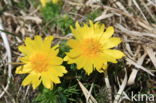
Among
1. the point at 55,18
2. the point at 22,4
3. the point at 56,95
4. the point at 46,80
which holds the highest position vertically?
the point at 22,4

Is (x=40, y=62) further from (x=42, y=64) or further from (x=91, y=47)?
(x=91, y=47)

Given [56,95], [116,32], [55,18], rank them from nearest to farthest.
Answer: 1. [56,95]
2. [116,32]
3. [55,18]

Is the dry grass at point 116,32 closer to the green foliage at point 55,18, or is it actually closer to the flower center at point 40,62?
the green foliage at point 55,18

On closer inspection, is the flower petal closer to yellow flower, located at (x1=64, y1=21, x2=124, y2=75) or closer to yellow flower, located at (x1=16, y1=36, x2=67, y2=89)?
yellow flower, located at (x1=16, y1=36, x2=67, y2=89)

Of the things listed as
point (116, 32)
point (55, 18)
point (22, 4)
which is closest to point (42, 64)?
point (116, 32)

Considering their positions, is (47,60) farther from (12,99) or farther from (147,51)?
(147,51)

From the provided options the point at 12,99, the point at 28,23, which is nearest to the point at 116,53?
the point at 12,99

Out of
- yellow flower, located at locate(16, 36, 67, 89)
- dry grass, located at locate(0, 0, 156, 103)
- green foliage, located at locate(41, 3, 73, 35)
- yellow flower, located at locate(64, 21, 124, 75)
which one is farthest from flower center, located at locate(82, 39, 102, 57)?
green foliage, located at locate(41, 3, 73, 35)

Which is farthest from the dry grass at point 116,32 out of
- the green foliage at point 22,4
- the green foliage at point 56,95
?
the green foliage at point 56,95
